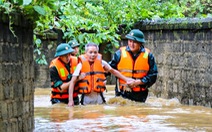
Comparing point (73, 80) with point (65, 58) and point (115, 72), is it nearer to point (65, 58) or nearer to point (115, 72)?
point (65, 58)

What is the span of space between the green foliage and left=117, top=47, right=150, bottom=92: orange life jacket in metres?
1.18

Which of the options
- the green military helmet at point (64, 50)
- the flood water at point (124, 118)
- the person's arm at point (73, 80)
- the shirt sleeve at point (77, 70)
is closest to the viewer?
the flood water at point (124, 118)

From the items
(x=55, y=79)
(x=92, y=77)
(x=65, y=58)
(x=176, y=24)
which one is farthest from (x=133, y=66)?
(x=176, y=24)

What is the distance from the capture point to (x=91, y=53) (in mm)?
10516

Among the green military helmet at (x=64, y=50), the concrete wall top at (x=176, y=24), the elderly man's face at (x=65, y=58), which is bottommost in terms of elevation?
the elderly man's face at (x=65, y=58)

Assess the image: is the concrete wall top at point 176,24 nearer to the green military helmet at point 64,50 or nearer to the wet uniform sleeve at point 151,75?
the wet uniform sleeve at point 151,75

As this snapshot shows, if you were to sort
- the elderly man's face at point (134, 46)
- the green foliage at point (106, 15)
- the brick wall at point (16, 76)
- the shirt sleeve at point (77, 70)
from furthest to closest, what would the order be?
1. the green foliage at point (106, 15)
2. the elderly man's face at point (134, 46)
3. the shirt sleeve at point (77, 70)
4. the brick wall at point (16, 76)

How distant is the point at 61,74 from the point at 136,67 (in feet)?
4.42

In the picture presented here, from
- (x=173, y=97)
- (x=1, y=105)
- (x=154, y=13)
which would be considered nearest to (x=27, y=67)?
(x=1, y=105)

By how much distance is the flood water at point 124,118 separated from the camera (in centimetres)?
779

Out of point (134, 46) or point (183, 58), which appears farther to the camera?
point (183, 58)

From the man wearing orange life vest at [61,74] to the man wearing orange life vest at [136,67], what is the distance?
0.90 m

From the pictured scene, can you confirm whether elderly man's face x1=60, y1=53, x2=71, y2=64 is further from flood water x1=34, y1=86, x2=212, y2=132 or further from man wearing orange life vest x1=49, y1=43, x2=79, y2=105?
flood water x1=34, y1=86, x2=212, y2=132

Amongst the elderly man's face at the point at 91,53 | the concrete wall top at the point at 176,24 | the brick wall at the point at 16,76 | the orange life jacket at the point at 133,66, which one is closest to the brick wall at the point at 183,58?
the concrete wall top at the point at 176,24
